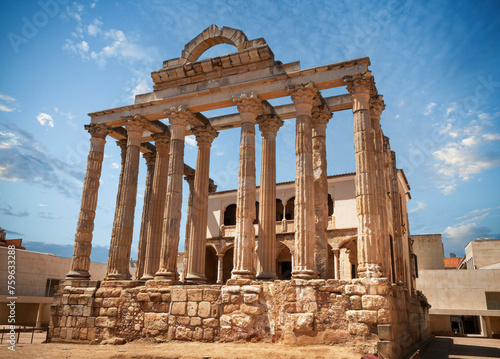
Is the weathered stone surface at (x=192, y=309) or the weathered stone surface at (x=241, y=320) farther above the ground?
the weathered stone surface at (x=192, y=309)

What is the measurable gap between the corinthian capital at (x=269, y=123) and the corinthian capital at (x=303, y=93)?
202 cm

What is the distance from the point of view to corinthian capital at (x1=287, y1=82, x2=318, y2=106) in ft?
50.3

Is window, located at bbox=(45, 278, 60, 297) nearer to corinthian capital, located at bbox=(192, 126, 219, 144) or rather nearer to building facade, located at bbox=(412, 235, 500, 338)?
corinthian capital, located at bbox=(192, 126, 219, 144)

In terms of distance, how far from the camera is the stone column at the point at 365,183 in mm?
12914

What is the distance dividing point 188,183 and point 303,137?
1248 centimetres

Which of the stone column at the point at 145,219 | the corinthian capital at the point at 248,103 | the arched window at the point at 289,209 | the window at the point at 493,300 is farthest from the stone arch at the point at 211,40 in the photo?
the window at the point at 493,300

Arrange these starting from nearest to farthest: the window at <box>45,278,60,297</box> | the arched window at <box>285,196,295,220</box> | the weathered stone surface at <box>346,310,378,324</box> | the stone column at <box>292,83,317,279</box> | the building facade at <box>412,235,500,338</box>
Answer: the weathered stone surface at <box>346,310,378,324</box> < the stone column at <box>292,83,317,279</box> < the arched window at <box>285,196,295,220</box> < the window at <box>45,278,60,297</box> < the building facade at <box>412,235,500,338</box>

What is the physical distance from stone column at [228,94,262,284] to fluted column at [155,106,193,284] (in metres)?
2.68

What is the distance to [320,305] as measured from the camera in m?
12.7

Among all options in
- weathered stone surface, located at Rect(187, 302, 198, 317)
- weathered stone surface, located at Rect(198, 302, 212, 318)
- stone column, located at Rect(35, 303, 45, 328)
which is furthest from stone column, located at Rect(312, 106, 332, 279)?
stone column, located at Rect(35, 303, 45, 328)

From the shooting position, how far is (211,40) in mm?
17594

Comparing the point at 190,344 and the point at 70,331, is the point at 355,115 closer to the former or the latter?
the point at 190,344

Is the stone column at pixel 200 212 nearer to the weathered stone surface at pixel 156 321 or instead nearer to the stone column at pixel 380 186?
the weathered stone surface at pixel 156 321

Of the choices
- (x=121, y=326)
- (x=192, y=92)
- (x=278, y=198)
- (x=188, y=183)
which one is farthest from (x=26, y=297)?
(x=192, y=92)
